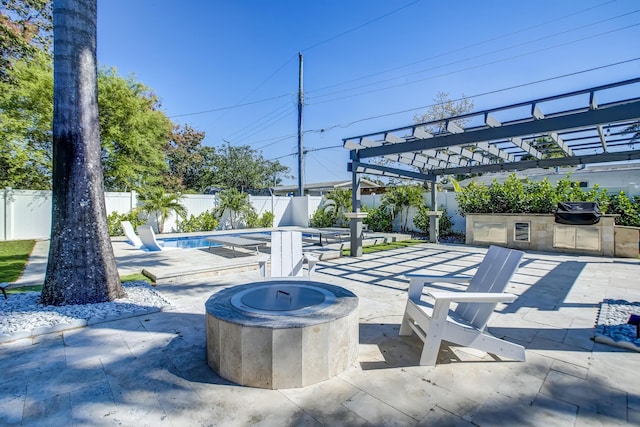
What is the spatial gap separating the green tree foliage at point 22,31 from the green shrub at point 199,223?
866cm

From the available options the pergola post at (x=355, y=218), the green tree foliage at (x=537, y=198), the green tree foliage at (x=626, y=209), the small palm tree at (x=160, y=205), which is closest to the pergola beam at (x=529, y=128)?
the pergola post at (x=355, y=218)

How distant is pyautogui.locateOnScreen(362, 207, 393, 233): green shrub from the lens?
50.5ft

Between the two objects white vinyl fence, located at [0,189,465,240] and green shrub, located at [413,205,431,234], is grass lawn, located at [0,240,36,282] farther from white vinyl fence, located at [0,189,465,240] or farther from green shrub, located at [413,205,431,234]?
green shrub, located at [413,205,431,234]

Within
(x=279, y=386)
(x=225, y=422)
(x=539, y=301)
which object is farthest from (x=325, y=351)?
(x=539, y=301)

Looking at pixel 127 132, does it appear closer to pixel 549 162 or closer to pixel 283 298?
pixel 283 298

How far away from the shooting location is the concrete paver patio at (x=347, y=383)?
2092 millimetres

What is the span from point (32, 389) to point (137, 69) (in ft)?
54.4

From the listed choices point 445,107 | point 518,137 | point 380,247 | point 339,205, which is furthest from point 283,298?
point 445,107

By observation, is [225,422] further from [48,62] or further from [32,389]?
[48,62]

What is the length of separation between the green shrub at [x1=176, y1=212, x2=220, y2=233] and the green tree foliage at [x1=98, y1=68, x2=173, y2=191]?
3354mm

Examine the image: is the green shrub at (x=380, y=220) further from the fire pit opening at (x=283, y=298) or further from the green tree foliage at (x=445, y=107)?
the fire pit opening at (x=283, y=298)

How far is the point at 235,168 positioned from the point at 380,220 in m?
15.5

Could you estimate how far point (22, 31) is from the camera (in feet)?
38.4

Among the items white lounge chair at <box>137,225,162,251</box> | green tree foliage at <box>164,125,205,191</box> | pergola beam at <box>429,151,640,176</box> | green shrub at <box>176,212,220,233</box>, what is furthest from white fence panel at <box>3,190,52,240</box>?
pergola beam at <box>429,151,640,176</box>
